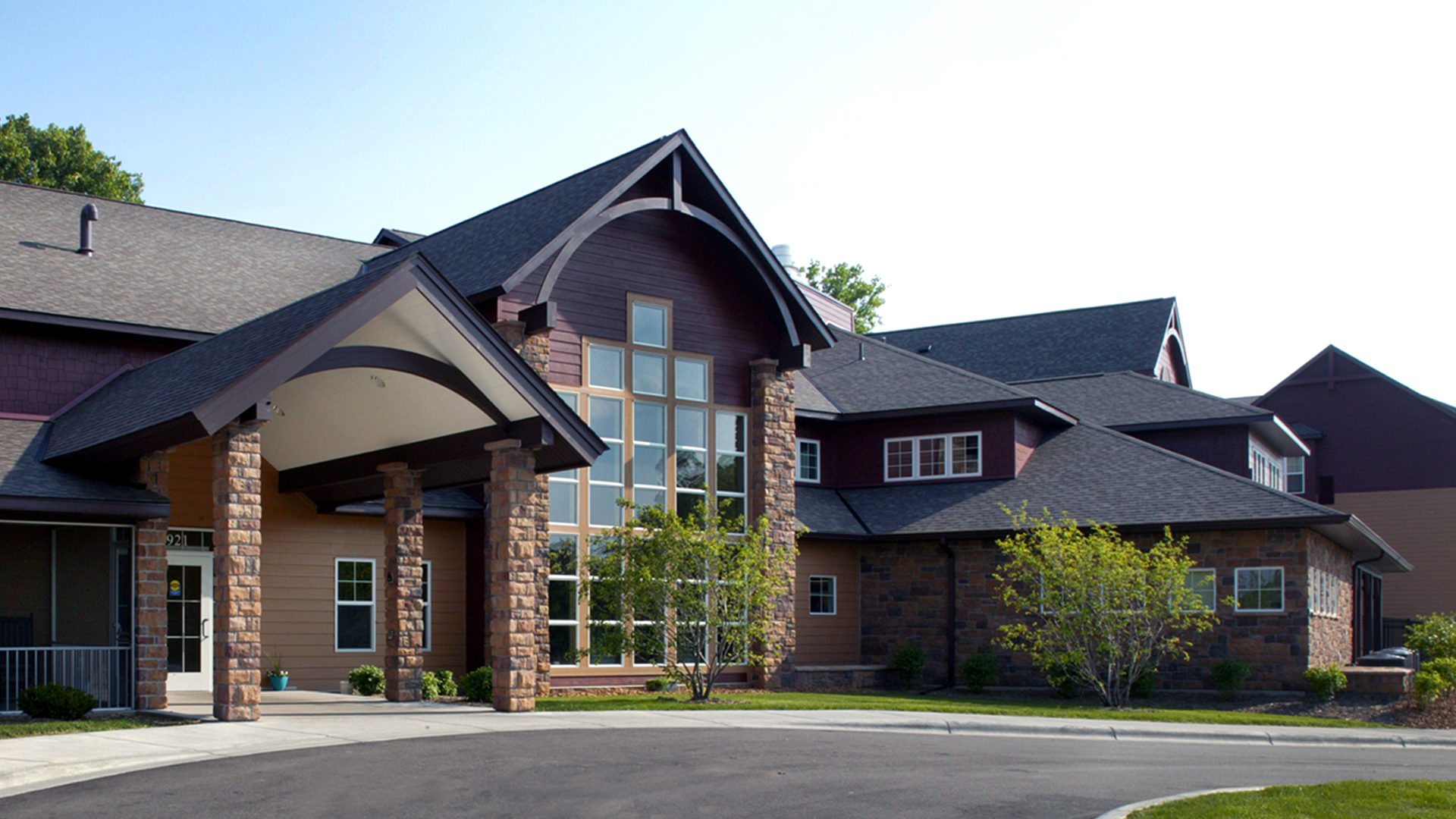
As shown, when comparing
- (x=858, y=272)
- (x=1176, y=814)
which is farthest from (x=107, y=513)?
(x=858, y=272)

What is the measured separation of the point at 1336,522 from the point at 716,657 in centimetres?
1131

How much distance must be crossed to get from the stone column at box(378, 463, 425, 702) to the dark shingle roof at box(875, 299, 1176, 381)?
76.0 feet

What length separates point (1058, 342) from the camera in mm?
41000

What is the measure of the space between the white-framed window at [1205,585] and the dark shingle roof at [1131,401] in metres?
7.09

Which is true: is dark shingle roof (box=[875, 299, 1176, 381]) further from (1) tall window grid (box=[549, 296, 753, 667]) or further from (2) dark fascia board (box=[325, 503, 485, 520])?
(2) dark fascia board (box=[325, 503, 485, 520])

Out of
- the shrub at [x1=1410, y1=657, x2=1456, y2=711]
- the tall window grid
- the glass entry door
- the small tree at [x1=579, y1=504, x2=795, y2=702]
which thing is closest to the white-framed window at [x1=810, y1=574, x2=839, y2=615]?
the tall window grid

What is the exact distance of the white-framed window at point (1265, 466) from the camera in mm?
32156

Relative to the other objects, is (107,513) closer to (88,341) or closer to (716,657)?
(88,341)

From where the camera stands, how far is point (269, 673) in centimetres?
2111

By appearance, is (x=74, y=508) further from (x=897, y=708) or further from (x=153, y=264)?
(x=897, y=708)

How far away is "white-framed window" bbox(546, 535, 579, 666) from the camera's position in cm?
2202

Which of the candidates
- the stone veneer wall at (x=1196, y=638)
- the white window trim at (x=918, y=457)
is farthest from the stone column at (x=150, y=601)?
the white window trim at (x=918, y=457)

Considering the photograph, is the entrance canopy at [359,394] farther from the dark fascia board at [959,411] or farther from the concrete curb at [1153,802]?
the dark fascia board at [959,411]

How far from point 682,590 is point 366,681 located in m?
5.32
